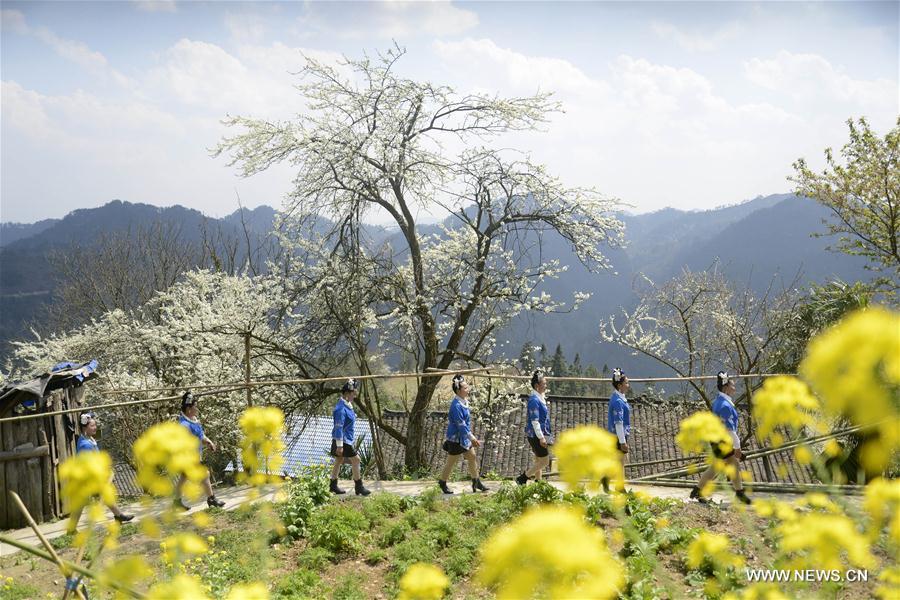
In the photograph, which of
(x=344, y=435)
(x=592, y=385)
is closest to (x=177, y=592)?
(x=344, y=435)

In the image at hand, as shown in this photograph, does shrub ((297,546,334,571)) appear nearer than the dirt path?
→ Yes

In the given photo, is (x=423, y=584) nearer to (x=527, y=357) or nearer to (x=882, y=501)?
(x=882, y=501)

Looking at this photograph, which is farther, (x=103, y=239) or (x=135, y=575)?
(x=103, y=239)

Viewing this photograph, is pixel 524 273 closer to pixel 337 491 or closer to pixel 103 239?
pixel 337 491

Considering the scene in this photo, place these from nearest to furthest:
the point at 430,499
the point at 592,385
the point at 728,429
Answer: the point at 728,429, the point at 430,499, the point at 592,385

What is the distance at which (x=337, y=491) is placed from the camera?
803 centimetres

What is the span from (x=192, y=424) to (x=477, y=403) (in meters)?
8.33

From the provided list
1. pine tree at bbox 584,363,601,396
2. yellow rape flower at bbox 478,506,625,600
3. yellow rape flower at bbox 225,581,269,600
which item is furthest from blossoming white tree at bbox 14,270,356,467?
pine tree at bbox 584,363,601,396

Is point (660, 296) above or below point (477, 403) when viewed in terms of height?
above

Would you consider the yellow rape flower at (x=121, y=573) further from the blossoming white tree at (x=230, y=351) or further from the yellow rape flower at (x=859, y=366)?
the blossoming white tree at (x=230, y=351)

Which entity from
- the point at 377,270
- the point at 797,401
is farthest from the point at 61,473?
the point at 377,270

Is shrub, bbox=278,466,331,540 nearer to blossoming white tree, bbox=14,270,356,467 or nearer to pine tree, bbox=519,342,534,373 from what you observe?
blossoming white tree, bbox=14,270,356,467

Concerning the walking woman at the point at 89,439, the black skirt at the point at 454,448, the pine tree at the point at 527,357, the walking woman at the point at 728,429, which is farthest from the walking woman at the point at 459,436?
the pine tree at the point at 527,357

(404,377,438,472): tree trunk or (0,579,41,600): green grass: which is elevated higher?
(0,579,41,600): green grass
